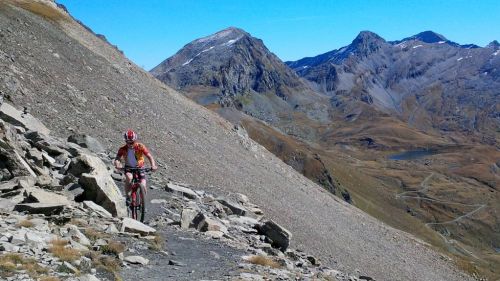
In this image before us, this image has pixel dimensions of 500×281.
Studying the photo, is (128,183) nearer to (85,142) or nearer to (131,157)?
(131,157)

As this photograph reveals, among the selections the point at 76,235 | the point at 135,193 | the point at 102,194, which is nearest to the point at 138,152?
the point at 135,193

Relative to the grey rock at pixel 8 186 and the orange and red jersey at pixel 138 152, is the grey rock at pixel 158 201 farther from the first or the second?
the grey rock at pixel 8 186

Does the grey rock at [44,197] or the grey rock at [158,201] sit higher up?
the grey rock at [44,197]

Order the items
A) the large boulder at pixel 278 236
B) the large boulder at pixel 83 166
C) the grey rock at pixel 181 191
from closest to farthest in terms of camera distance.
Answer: the large boulder at pixel 83 166 < the large boulder at pixel 278 236 < the grey rock at pixel 181 191

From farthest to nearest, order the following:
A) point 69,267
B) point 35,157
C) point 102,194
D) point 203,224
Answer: point 203,224 < point 35,157 < point 102,194 < point 69,267

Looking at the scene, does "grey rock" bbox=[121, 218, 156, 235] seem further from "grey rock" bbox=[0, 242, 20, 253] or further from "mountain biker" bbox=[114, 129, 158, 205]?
"grey rock" bbox=[0, 242, 20, 253]

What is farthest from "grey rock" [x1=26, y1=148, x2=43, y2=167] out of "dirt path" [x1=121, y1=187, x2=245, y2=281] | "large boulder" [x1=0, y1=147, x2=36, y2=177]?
"dirt path" [x1=121, y1=187, x2=245, y2=281]

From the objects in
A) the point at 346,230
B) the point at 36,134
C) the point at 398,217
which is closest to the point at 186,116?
the point at 346,230

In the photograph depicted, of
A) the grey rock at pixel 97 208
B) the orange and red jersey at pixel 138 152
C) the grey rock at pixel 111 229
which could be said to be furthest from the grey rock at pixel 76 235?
the orange and red jersey at pixel 138 152

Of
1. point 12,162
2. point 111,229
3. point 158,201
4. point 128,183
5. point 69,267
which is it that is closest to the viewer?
point 69,267

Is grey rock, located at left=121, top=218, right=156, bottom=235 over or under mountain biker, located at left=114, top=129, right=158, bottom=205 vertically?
under

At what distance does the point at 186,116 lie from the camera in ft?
186

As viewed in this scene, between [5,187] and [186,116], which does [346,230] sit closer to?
[186,116]

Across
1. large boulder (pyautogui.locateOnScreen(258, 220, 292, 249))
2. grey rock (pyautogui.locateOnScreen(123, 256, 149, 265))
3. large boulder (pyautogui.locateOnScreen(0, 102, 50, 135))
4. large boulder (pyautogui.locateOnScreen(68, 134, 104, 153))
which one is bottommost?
large boulder (pyautogui.locateOnScreen(258, 220, 292, 249))
